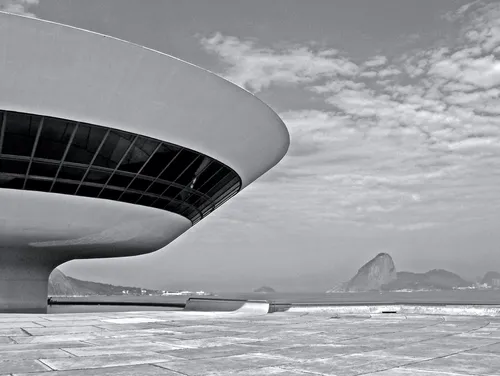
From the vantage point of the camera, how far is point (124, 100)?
53.3ft

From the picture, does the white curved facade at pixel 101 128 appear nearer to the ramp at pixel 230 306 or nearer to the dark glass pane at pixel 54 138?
the dark glass pane at pixel 54 138

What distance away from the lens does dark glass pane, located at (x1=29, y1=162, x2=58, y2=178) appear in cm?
1714

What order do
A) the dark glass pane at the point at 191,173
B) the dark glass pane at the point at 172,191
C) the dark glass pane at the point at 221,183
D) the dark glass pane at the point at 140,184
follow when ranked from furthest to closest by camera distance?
the dark glass pane at the point at 221,183, the dark glass pane at the point at 172,191, the dark glass pane at the point at 191,173, the dark glass pane at the point at 140,184

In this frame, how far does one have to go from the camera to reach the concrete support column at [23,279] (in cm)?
2300

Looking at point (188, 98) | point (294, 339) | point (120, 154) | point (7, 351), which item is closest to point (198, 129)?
point (188, 98)

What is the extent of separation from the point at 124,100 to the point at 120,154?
2404 millimetres

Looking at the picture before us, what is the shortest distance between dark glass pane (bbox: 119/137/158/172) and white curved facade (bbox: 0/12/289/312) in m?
0.10

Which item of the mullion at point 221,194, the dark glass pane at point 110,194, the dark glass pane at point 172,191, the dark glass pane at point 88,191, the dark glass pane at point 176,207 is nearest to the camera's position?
the dark glass pane at point 88,191

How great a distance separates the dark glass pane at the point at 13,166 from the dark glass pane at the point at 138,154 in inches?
123

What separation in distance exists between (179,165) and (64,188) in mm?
4160

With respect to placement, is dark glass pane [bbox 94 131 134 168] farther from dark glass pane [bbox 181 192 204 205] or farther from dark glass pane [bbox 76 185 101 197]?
dark glass pane [bbox 181 192 204 205]

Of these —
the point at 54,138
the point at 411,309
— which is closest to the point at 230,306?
the point at 411,309

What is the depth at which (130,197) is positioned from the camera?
65.0 feet

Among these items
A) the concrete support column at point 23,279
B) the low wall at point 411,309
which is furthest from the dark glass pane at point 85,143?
the low wall at point 411,309
